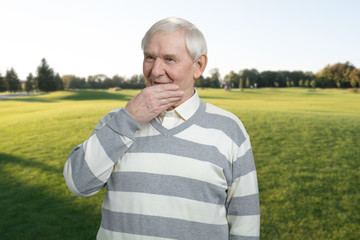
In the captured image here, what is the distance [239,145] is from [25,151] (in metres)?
9.58

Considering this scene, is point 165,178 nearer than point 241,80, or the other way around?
point 165,178

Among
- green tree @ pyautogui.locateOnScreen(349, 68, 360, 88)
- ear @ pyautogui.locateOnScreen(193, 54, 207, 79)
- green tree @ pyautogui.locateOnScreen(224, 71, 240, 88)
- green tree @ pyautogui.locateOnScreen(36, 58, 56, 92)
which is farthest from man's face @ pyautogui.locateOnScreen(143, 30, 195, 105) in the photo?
green tree @ pyautogui.locateOnScreen(349, 68, 360, 88)

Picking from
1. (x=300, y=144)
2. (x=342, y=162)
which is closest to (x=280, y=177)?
(x=342, y=162)

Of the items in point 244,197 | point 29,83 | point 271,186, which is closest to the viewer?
point 244,197

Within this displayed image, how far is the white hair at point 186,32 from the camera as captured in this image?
1825 millimetres

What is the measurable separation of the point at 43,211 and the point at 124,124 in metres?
5.04

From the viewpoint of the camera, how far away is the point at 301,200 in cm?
597

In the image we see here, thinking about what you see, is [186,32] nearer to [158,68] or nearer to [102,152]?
[158,68]

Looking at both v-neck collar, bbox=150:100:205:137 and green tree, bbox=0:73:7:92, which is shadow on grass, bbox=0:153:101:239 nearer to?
v-neck collar, bbox=150:100:205:137

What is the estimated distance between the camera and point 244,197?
1.94 meters

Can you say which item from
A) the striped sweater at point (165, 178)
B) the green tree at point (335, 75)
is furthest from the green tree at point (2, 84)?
the green tree at point (335, 75)

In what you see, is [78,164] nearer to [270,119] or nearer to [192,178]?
[192,178]

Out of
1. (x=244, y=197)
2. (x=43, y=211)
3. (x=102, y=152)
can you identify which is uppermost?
(x=102, y=152)

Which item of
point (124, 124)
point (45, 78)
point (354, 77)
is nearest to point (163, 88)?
point (124, 124)
